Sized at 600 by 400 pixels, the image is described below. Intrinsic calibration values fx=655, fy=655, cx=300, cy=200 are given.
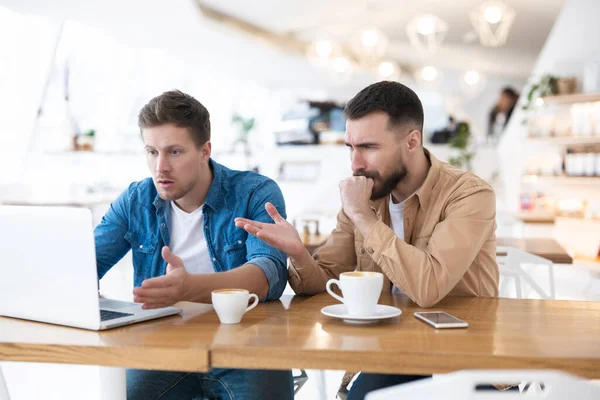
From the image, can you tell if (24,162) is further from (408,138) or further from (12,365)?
(408,138)

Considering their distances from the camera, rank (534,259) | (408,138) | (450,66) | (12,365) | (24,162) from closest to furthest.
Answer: (408,138)
(534,259)
(12,365)
(24,162)
(450,66)

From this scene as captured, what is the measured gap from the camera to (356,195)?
186 cm

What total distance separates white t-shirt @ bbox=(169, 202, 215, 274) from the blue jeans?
1.21 feet

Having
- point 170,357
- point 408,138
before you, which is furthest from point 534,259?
point 170,357

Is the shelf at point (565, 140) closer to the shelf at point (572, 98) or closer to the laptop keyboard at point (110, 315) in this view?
the shelf at point (572, 98)

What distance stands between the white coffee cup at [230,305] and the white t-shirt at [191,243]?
582mm

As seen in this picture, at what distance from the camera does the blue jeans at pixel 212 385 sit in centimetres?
165

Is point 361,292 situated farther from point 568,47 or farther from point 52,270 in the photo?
point 568,47

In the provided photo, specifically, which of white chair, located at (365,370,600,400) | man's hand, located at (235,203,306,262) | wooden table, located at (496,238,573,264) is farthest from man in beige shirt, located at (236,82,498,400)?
wooden table, located at (496,238,573,264)

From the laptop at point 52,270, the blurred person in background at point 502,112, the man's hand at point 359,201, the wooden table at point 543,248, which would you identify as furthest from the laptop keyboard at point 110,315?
the blurred person in background at point 502,112

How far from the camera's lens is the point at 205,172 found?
2.11 meters

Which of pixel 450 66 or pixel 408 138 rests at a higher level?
pixel 450 66

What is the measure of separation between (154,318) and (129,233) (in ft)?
1.94

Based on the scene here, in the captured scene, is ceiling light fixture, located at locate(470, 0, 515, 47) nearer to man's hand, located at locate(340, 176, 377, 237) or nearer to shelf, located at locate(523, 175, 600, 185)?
shelf, located at locate(523, 175, 600, 185)
